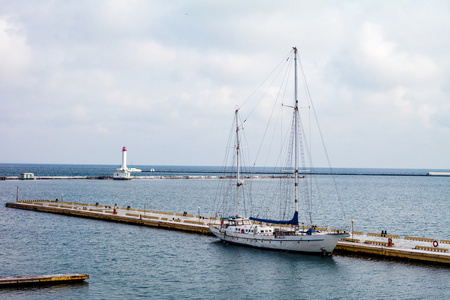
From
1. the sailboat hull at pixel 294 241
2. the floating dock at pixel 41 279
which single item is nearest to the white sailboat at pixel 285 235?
the sailboat hull at pixel 294 241

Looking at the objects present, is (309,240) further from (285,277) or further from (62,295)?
(62,295)

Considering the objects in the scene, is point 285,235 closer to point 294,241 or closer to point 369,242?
point 294,241

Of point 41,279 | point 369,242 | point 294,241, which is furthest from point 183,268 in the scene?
point 369,242

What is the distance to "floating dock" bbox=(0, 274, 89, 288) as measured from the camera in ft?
133

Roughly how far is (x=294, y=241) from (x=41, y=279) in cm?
2832

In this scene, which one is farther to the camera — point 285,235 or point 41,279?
point 285,235

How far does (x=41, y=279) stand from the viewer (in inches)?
1638

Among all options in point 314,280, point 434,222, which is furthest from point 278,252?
point 434,222

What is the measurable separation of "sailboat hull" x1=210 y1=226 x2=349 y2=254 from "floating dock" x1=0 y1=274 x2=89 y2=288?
23.6 m

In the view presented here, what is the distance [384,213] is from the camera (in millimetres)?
104938

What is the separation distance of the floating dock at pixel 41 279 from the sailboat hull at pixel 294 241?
23568 millimetres

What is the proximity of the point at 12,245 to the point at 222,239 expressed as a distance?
26941 mm

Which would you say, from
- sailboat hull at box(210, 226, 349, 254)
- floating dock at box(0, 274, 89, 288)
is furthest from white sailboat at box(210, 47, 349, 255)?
floating dock at box(0, 274, 89, 288)

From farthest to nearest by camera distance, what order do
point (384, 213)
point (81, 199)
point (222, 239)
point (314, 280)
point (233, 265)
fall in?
point (81, 199)
point (384, 213)
point (222, 239)
point (233, 265)
point (314, 280)
